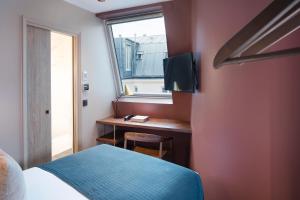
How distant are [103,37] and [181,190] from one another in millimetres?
2656

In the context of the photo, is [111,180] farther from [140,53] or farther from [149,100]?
[140,53]

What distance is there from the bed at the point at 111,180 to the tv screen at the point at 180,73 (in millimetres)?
1087

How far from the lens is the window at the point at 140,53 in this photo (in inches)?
122

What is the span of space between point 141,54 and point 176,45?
2.46 ft

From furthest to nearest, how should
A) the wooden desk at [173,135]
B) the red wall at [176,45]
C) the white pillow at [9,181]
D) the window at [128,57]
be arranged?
the window at [128,57] < the wooden desk at [173,135] < the red wall at [176,45] < the white pillow at [9,181]

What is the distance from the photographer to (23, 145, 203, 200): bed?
49.0 inches

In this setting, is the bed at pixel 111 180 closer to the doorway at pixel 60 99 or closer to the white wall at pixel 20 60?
the white wall at pixel 20 60

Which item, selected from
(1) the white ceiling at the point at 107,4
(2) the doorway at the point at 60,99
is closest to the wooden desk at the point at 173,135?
(2) the doorway at the point at 60,99

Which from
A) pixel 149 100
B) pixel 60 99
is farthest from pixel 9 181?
pixel 60 99

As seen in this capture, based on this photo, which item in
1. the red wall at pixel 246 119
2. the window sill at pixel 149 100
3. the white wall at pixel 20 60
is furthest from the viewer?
the window sill at pixel 149 100

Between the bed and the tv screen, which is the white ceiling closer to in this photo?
the tv screen

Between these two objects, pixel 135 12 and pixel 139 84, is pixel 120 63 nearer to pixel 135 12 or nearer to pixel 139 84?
pixel 139 84

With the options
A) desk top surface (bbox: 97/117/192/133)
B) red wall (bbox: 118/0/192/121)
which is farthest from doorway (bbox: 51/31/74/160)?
red wall (bbox: 118/0/192/121)

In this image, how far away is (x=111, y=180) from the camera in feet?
4.61
